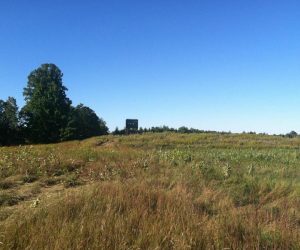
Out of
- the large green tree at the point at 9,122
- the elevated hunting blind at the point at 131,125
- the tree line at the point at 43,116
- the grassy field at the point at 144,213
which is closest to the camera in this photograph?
the grassy field at the point at 144,213

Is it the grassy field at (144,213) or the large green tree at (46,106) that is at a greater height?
the large green tree at (46,106)

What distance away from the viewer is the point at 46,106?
71250mm

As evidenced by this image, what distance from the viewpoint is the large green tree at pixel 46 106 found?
222 ft

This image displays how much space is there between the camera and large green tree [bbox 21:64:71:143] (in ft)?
222

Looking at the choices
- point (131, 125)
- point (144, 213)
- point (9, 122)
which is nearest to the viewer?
point (144, 213)

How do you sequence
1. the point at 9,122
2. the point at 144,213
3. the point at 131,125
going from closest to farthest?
the point at 144,213, the point at 131,125, the point at 9,122

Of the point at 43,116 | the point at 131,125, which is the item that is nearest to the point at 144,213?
the point at 131,125

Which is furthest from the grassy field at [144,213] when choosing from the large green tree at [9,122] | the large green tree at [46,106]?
the large green tree at [46,106]

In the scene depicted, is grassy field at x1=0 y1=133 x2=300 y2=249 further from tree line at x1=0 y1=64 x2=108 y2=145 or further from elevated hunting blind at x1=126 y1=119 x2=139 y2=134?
tree line at x1=0 y1=64 x2=108 y2=145

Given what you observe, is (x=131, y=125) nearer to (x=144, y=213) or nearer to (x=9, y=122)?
(x=9, y=122)

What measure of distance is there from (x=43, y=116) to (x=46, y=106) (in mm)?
2177

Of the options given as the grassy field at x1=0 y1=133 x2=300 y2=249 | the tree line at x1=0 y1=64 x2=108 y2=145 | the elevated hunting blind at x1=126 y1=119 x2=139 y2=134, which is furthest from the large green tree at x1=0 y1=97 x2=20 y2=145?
the grassy field at x1=0 y1=133 x2=300 y2=249

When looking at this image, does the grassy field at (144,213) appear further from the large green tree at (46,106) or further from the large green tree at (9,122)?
the large green tree at (46,106)

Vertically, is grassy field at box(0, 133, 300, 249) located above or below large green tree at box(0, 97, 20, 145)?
below
